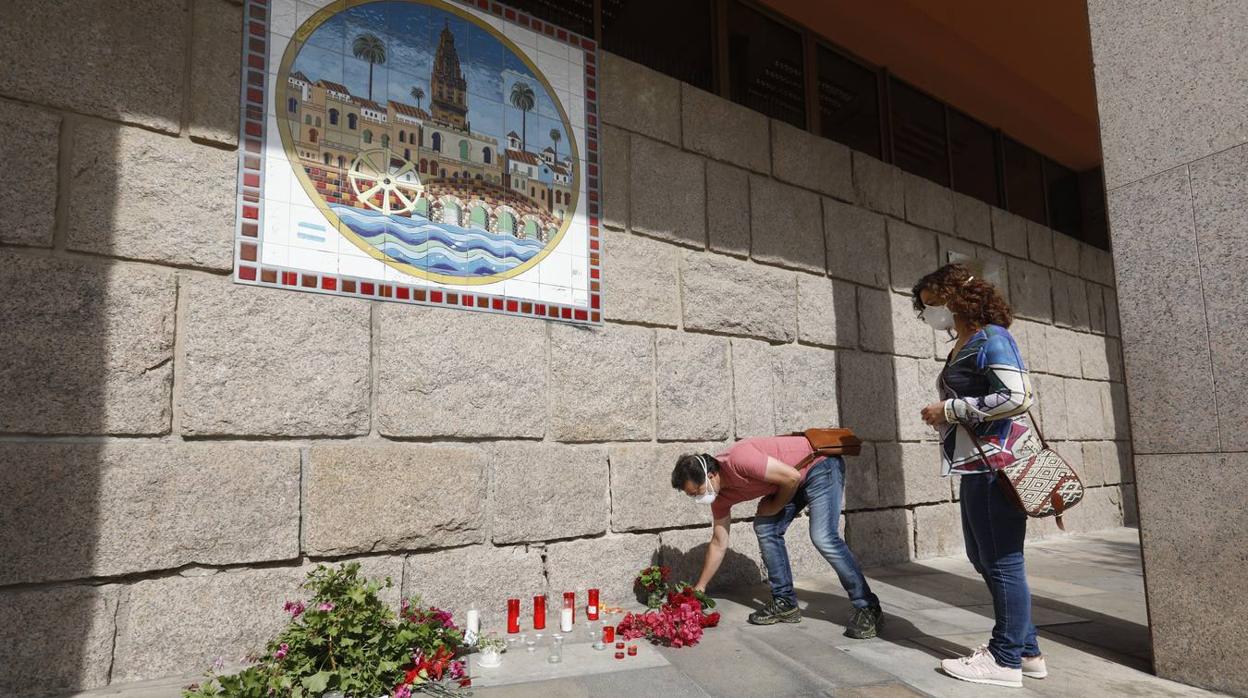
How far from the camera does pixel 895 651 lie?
3539mm

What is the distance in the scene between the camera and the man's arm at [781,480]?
390 centimetres

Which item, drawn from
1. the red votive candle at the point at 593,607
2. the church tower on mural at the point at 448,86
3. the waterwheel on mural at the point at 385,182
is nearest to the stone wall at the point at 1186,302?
the red votive candle at the point at 593,607

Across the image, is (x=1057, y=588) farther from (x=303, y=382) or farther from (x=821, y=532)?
(x=303, y=382)

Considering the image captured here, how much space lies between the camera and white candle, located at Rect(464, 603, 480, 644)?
3.46 meters

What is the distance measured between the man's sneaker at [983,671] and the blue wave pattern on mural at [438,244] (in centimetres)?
297

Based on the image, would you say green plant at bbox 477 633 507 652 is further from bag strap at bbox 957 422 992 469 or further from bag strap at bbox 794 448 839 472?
bag strap at bbox 957 422 992 469

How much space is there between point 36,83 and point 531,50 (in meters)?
2.51

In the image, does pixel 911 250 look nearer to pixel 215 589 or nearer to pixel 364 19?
pixel 364 19

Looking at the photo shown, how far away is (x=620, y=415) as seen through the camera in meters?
4.57

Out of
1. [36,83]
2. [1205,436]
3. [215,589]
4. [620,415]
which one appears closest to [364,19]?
[36,83]

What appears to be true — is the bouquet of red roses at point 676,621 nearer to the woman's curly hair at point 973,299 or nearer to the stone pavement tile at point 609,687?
Answer: the stone pavement tile at point 609,687

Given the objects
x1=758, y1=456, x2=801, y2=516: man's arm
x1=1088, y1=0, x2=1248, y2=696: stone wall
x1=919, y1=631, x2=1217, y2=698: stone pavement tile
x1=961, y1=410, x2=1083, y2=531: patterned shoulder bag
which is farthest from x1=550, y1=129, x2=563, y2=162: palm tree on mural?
x1=919, y1=631, x2=1217, y2=698: stone pavement tile


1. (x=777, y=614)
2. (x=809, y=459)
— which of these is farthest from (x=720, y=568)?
(x=809, y=459)

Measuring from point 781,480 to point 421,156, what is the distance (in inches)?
103
